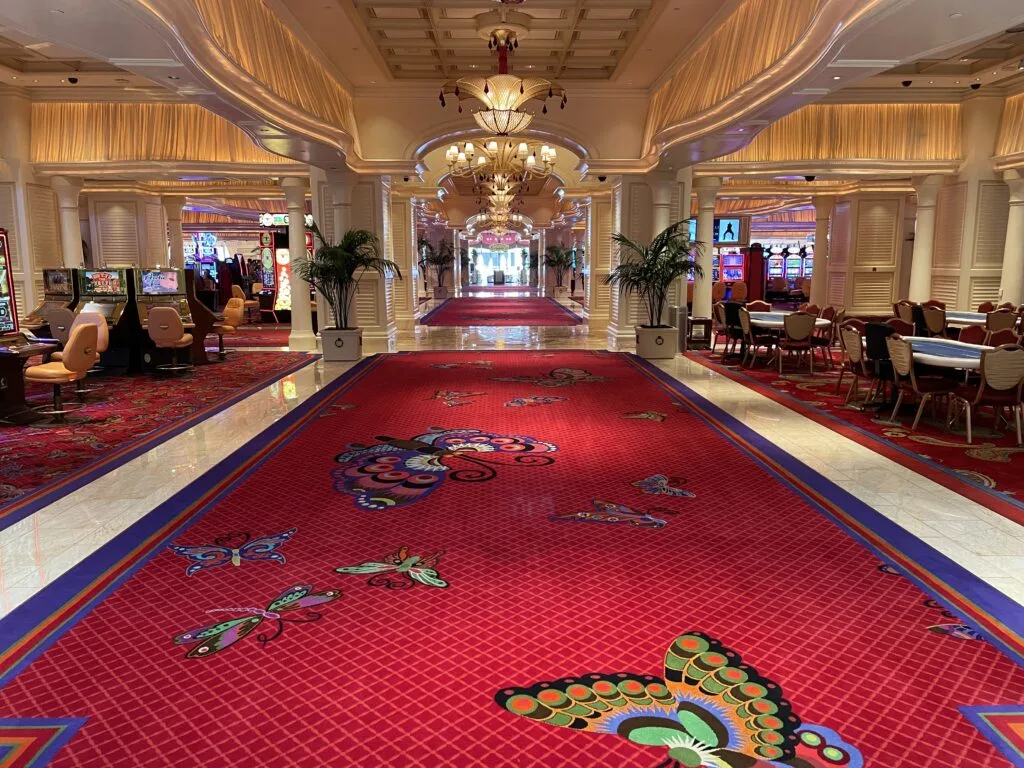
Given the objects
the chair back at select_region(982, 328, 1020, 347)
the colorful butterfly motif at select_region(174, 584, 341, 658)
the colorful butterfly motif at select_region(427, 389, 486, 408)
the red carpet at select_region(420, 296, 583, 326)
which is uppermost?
the chair back at select_region(982, 328, 1020, 347)

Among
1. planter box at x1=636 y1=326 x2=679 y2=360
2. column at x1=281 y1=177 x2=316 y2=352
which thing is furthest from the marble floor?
column at x1=281 y1=177 x2=316 y2=352

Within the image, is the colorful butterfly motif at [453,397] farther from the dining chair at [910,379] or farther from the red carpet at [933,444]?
the dining chair at [910,379]

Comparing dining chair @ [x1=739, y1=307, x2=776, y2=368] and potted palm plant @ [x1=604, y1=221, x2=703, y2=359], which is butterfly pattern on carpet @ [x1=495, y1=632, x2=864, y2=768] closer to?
dining chair @ [x1=739, y1=307, x2=776, y2=368]

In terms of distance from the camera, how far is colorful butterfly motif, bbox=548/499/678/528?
13.3ft

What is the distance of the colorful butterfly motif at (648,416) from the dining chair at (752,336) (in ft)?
11.7

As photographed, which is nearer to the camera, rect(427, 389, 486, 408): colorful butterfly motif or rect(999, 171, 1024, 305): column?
rect(427, 389, 486, 408): colorful butterfly motif

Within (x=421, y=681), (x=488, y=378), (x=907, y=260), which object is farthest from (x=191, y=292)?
(x=907, y=260)

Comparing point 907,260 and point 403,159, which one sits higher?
point 403,159

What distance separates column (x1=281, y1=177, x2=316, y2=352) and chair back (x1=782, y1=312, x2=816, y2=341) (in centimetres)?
775

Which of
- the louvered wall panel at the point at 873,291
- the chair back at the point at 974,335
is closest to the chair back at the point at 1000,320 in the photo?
the chair back at the point at 974,335

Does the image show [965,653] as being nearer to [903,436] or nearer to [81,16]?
[903,436]

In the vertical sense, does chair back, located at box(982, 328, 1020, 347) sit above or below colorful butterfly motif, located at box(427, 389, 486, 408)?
above

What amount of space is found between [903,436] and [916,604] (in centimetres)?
343

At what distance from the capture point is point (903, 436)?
6.08 m
